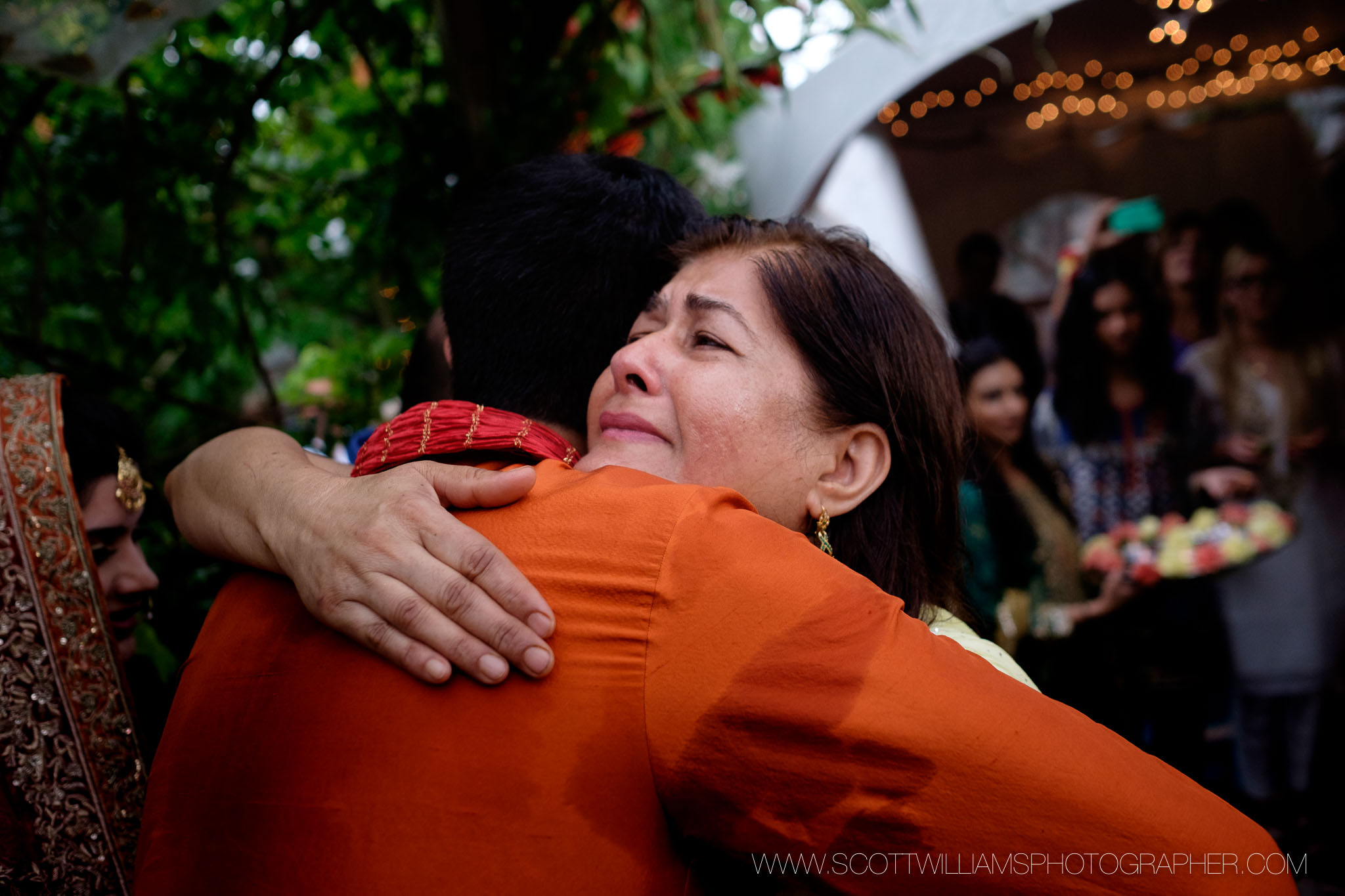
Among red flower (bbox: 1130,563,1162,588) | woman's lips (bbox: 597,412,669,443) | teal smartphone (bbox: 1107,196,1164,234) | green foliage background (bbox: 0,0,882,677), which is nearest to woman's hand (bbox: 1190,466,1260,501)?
red flower (bbox: 1130,563,1162,588)

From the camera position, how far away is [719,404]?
1.47 m

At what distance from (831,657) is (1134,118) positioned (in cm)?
528

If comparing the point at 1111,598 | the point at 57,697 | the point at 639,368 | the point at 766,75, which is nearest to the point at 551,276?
the point at 639,368

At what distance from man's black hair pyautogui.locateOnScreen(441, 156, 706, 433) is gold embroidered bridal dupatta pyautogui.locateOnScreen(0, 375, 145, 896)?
33.6 inches

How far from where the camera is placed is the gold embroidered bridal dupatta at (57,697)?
1639 mm

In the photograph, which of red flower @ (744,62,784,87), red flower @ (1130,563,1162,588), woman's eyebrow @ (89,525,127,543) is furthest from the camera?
red flower @ (1130,563,1162,588)

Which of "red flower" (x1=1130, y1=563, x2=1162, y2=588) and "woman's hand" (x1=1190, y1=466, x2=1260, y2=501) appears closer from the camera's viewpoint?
"red flower" (x1=1130, y1=563, x2=1162, y2=588)

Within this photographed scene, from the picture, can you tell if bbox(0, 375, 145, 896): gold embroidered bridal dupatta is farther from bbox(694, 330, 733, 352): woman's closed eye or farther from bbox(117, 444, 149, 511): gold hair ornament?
bbox(694, 330, 733, 352): woman's closed eye

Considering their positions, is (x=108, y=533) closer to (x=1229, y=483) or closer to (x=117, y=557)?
(x=117, y=557)

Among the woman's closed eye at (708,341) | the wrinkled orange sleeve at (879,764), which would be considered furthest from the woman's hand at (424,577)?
the woman's closed eye at (708,341)

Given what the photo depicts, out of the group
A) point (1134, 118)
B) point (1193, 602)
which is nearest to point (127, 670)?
point (1193, 602)

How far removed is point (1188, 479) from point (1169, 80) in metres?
2.26

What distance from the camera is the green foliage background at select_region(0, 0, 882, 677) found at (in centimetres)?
298

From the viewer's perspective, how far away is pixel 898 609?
3.42 ft
